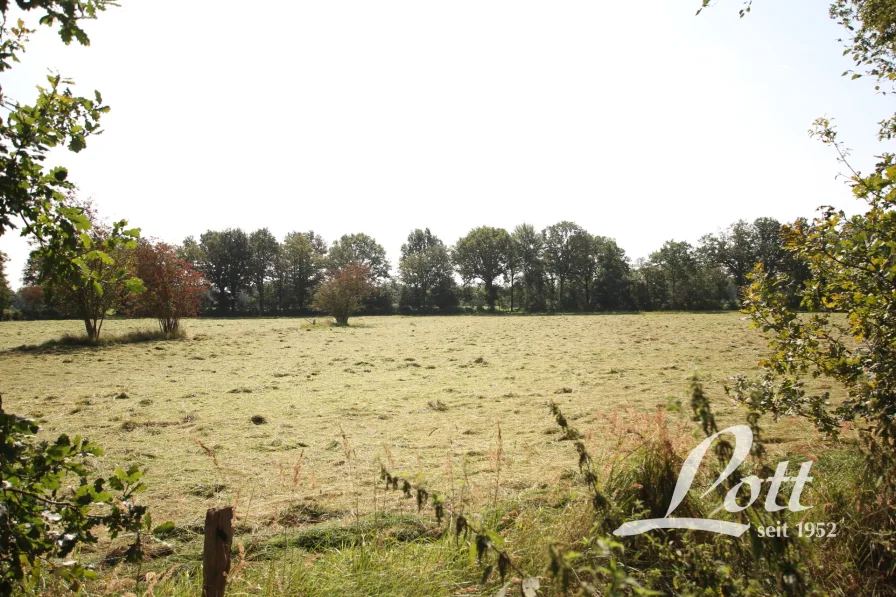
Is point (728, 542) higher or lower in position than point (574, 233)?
lower

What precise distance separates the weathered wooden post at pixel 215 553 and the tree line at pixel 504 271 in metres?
64.1

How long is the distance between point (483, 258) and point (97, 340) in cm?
6041

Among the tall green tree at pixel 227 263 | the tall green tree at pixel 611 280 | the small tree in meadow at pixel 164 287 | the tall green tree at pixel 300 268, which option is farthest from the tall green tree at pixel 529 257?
the small tree in meadow at pixel 164 287

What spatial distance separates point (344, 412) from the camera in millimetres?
10125

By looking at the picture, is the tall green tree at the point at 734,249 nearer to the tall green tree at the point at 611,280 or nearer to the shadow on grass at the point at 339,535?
the tall green tree at the point at 611,280

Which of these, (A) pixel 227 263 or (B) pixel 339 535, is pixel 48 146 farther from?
(A) pixel 227 263

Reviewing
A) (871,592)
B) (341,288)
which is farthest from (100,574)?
(341,288)

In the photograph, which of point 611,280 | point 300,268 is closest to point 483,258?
point 611,280

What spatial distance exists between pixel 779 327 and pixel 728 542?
2.44 m

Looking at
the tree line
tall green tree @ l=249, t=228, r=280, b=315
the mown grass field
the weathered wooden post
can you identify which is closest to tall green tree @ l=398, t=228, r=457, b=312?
the tree line

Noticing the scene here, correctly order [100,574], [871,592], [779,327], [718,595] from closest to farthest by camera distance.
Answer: [718,595] → [871,592] → [100,574] → [779,327]

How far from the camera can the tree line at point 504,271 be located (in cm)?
6700

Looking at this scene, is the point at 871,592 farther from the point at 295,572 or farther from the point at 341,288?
the point at 341,288

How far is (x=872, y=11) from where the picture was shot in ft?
17.7
